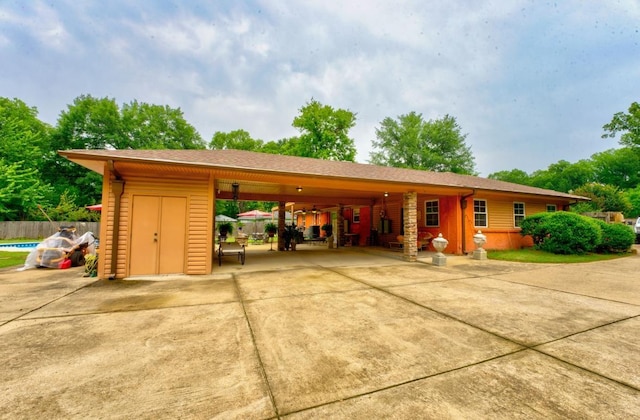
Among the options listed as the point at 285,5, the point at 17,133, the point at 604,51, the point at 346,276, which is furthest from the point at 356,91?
the point at 17,133

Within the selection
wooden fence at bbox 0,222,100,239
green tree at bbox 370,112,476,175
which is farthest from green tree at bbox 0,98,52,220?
green tree at bbox 370,112,476,175

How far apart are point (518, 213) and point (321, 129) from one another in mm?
20512

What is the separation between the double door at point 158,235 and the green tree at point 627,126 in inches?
1615

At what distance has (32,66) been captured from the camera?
840 inches

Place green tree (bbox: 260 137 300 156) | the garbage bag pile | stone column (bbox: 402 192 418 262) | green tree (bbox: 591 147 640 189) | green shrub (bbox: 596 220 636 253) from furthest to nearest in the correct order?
green tree (bbox: 591 147 640 189)
green tree (bbox: 260 137 300 156)
green shrub (bbox: 596 220 636 253)
stone column (bbox: 402 192 418 262)
the garbage bag pile

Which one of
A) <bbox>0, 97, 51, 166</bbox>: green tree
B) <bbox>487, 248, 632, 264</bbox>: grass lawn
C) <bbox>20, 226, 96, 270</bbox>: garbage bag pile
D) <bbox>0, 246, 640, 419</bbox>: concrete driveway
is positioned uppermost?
<bbox>0, 97, 51, 166</bbox>: green tree

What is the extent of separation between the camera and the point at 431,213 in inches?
488

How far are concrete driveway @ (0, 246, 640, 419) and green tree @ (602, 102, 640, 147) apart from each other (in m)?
34.6

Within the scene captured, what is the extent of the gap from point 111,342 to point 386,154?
3469 centimetres

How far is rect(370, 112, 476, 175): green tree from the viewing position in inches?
1249

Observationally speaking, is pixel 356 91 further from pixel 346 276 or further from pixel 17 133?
pixel 17 133

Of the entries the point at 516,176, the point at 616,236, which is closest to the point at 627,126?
the point at 516,176

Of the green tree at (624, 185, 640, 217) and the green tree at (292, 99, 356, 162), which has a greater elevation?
Result: the green tree at (292, 99, 356, 162)

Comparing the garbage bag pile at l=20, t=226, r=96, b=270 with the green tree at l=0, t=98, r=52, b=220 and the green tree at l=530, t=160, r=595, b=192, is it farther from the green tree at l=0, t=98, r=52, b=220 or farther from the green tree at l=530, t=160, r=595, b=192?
the green tree at l=530, t=160, r=595, b=192
